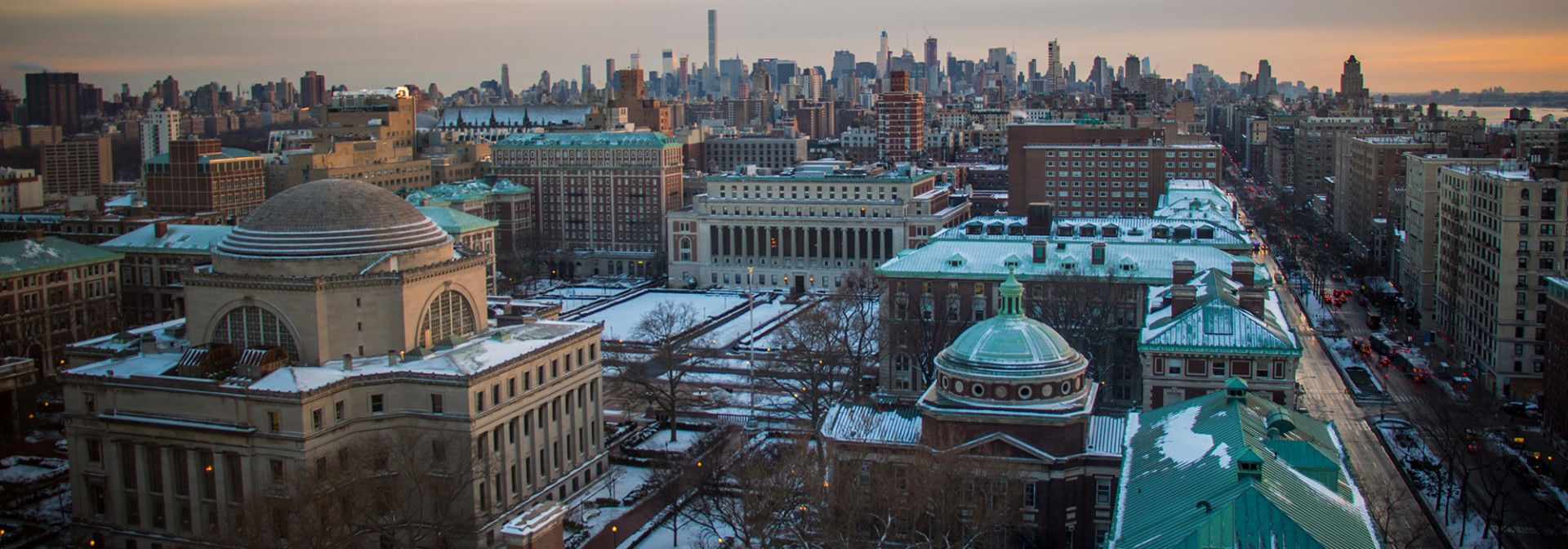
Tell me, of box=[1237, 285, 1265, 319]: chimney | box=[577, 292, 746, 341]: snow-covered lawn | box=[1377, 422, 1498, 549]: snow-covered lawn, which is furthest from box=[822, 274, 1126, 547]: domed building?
box=[577, 292, 746, 341]: snow-covered lawn

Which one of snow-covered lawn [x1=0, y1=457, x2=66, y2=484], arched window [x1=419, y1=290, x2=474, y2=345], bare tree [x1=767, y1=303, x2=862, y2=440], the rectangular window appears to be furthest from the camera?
bare tree [x1=767, y1=303, x2=862, y2=440]

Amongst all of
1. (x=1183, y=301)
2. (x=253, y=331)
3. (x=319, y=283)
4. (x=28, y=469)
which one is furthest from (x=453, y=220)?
(x=1183, y=301)

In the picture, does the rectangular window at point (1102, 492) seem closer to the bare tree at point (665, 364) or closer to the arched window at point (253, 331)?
the bare tree at point (665, 364)

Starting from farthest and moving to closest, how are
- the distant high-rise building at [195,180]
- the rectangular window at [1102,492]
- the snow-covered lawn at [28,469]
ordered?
the distant high-rise building at [195,180] < the snow-covered lawn at [28,469] < the rectangular window at [1102,492]

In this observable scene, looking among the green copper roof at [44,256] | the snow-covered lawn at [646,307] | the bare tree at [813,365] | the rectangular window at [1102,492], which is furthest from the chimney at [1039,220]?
the green copper roof at [44,256]

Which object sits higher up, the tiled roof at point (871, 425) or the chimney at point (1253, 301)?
the chimney at point (1253, 301)

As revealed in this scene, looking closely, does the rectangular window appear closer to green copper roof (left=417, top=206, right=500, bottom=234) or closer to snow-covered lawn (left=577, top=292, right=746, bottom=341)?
snow-covered lawn (left=577, top=292, right=746, bottom=341)
